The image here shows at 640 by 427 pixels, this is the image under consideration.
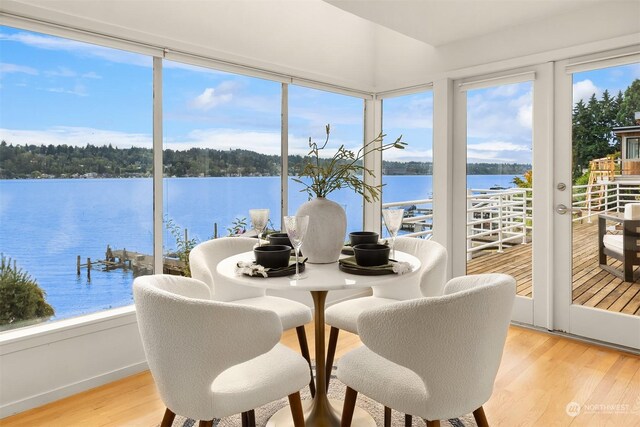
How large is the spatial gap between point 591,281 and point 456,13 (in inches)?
85.6

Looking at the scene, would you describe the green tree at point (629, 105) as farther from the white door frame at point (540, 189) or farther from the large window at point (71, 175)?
the large window at point (71, 175)

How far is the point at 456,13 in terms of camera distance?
10.1 feet

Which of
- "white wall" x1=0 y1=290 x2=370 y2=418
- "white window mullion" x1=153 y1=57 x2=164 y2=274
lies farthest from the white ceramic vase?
"white wall" x1=0 y1=290 x2=370 y2=418

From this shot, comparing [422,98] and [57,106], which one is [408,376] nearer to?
[57,106]

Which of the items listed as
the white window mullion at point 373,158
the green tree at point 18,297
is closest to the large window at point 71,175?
the green tree at point 18,297

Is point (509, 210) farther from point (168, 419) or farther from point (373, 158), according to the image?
point (168, 419)

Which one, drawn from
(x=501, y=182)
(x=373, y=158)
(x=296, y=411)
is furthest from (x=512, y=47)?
(x=296, y=411)

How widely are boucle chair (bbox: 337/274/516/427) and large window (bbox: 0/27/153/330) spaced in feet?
6.34

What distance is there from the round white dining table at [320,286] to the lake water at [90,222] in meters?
1.00

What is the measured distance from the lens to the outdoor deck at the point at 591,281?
296cm

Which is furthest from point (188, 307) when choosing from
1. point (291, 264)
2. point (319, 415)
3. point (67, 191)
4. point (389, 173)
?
point (389, 173)

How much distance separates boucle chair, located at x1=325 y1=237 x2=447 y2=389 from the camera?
2174 mm

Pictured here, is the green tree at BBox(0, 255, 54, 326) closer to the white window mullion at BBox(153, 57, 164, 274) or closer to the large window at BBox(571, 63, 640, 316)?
the white window mullion at BBox(153, 57, 164, 274)

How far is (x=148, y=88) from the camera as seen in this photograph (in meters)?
2.77
